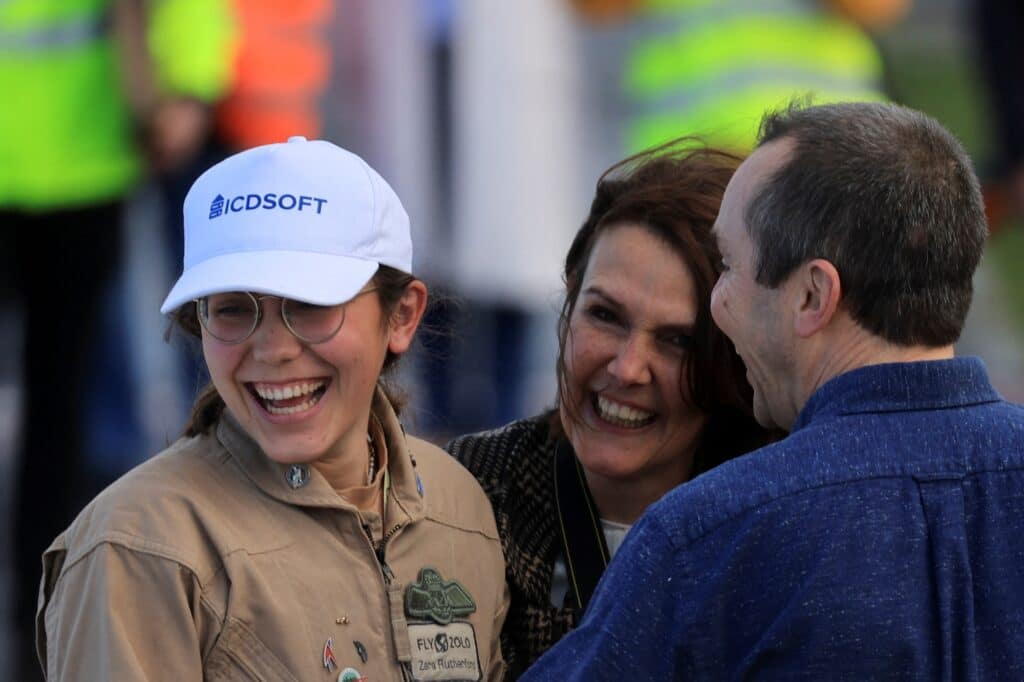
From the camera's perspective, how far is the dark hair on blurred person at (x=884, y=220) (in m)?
1.83

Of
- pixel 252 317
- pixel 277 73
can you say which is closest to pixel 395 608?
pixel 252 317

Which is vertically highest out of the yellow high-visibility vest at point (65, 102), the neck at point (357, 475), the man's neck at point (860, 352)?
the yellow high-visibility vest at point (65, 102)

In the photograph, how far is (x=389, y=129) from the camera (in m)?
5.98

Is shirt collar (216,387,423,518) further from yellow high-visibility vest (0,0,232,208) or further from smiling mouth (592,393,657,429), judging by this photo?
yellow high-visibility vest (0,0,232,208)

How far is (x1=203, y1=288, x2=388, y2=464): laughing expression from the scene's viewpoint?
2.18 m

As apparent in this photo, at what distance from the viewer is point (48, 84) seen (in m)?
4.87

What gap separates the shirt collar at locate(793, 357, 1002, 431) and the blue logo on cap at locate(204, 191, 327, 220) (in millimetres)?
771

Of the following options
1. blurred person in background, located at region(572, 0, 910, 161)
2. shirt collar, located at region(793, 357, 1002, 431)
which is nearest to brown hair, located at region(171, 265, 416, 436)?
shirt collar, located at region(793, 357, 1002, 431)

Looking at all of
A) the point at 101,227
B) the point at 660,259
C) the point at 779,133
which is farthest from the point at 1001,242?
the point at 779,133

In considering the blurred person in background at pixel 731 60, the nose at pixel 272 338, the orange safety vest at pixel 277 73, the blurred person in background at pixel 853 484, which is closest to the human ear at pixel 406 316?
the nose at pixel 272 338

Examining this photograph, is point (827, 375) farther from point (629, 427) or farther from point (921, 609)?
point (629, 427)

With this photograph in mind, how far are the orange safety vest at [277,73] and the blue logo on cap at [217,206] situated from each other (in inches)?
136

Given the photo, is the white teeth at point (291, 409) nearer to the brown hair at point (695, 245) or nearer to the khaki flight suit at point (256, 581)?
the khaki flight suit at point (256, 581)

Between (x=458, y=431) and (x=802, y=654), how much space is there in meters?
4.65
